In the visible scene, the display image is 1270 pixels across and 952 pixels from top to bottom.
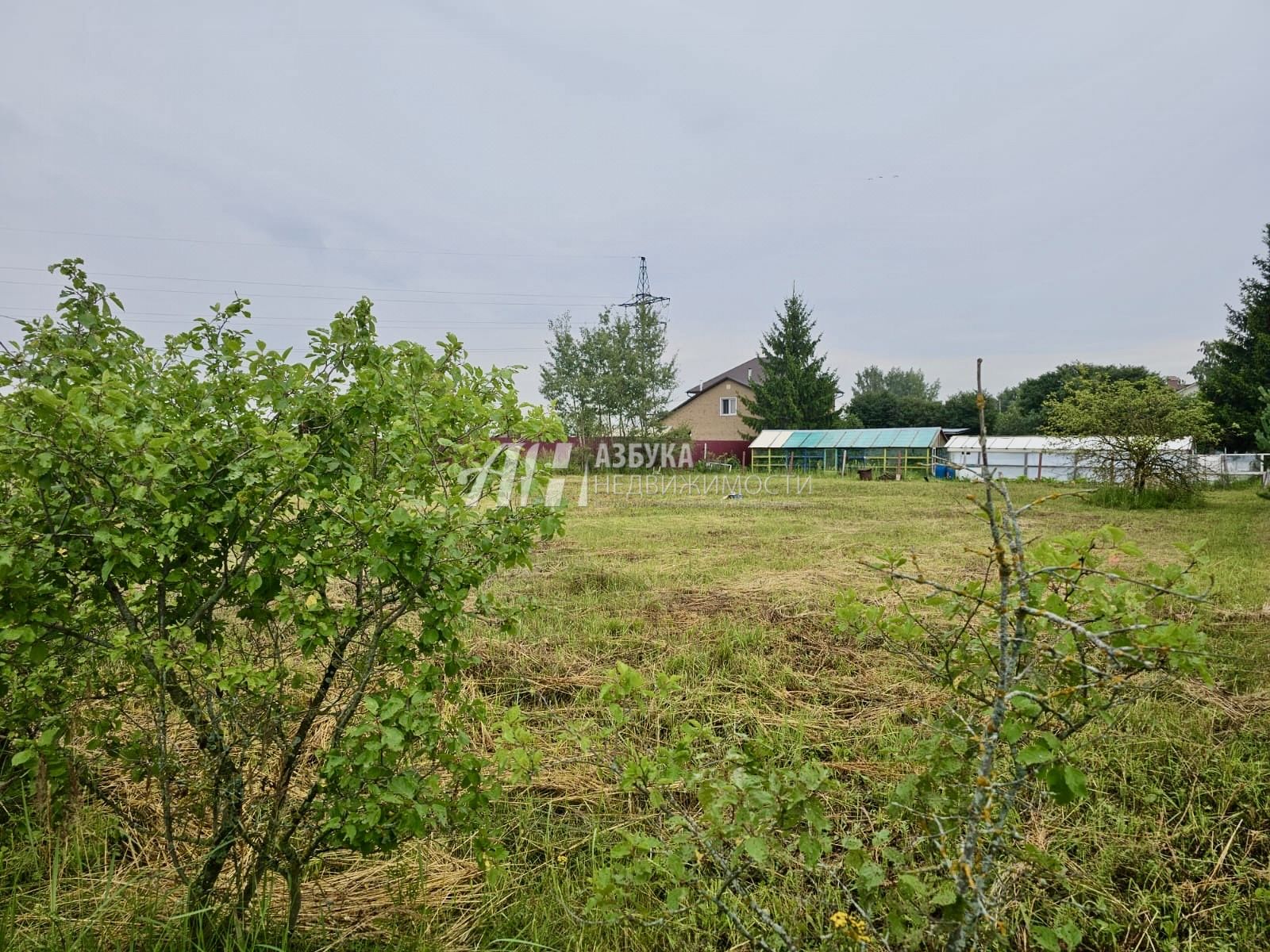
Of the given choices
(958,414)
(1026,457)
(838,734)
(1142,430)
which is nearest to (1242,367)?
(1026,457)

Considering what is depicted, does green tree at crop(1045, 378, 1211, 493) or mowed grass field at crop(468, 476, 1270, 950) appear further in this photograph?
green tree at crop(1045, 378, 1211, 493)

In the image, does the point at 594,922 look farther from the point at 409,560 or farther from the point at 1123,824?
the point at 1123,824

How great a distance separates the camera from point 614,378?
30266 mm

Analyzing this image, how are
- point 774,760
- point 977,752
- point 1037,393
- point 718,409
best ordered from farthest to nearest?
1. point 1037,393
2. point 718,409
3. point 774,760
4. point 977,752

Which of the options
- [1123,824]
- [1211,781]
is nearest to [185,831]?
[1123,824]

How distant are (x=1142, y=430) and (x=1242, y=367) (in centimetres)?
1793

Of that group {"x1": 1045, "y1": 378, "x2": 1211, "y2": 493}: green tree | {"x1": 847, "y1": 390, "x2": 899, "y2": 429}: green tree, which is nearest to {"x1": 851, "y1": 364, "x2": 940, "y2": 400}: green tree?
{"x1": 847, "y1": 390, "x2": 899, "y2": 429}: green tree

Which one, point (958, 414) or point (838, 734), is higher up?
point (958, 414)

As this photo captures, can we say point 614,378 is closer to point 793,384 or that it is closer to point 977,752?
point 793,384

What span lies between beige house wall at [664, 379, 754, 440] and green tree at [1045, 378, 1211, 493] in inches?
932

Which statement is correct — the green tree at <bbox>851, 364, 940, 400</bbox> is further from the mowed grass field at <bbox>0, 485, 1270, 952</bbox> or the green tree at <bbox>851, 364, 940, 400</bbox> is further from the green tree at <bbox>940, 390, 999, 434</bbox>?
the mowed grass field at <bbox>0, 485, 1270, 952</bbox>

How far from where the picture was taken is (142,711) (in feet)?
9.45

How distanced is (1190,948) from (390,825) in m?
2.21

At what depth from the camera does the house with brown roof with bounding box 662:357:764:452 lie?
38.1 meters
